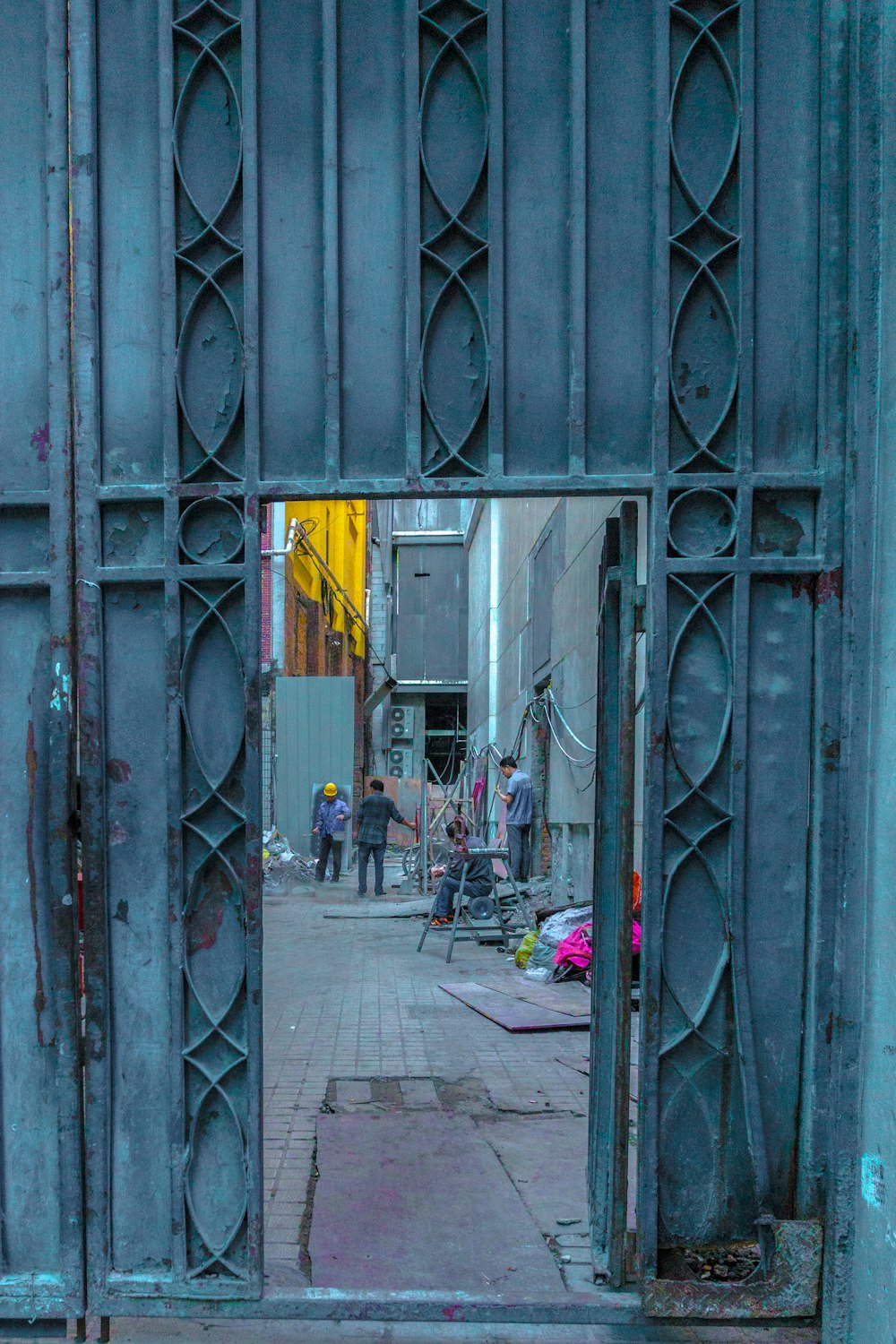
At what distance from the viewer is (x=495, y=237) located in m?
3.75

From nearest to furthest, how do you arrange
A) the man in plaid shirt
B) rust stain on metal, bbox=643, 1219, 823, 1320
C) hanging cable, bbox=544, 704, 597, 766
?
1. rust stain on metal, bbox=643, 1219, 823, 1320
2. hanging cable, bbox=544, 704, 597, 766
3. the man in plaid shirt

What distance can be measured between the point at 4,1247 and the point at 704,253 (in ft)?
15.3

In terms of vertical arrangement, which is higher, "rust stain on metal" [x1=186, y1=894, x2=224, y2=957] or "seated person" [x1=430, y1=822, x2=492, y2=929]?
"rust stain on metal" [x1=186, y1=894, x2=224, y2=957]

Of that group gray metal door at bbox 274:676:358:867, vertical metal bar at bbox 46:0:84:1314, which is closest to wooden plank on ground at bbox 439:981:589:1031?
vertical metal bar at bbox 46:0:84:1314

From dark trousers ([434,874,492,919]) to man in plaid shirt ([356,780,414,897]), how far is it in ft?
13.8

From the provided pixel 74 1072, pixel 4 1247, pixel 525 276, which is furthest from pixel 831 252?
pixel 4 1247

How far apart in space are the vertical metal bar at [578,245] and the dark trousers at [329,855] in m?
14.3

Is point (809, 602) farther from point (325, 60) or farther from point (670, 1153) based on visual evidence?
point (325, 60)

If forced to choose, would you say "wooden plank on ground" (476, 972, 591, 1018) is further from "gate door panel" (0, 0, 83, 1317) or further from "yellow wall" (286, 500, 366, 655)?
"yellow wall" (286, 500, 366, 655)

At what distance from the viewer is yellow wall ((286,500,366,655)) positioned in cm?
2131

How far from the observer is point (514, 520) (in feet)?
66.1

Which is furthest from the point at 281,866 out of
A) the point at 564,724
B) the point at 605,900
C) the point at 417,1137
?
the point at 605,900

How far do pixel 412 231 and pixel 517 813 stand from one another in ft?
38.0

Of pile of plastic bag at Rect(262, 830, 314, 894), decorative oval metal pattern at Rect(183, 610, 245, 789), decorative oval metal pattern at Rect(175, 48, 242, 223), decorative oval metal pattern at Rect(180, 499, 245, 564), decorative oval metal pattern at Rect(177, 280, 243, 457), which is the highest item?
decorative oval metal pattern at Rect(175, 48, 242, 223)
